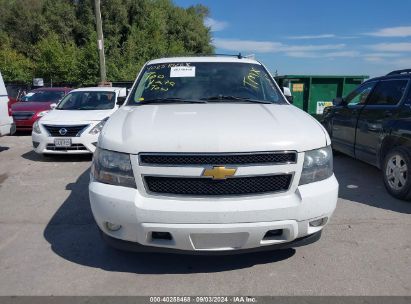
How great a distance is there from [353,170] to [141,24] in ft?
110

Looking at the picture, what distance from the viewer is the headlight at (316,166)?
2916 millimetres

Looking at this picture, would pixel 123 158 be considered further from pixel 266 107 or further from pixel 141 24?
pixel 141 24

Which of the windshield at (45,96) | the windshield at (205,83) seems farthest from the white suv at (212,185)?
the windshield at (45,96)

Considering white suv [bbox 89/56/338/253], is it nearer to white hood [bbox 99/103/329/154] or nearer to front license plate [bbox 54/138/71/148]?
white hood [bbox 99/103/329/154]

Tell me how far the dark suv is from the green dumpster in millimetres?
5131

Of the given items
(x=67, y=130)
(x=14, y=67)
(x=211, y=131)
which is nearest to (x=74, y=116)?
(x=67, y=130)

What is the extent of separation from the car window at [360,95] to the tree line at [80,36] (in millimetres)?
20529

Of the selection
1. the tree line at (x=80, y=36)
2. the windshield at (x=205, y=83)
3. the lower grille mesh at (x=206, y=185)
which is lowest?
the lower grille mesh at (x=206, y=185)

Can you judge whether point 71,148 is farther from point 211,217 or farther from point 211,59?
point 211,217

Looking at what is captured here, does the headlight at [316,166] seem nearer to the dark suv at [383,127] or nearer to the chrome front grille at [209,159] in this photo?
the chrome front grille at [209,159]

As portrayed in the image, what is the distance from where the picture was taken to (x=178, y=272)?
3.21 meters

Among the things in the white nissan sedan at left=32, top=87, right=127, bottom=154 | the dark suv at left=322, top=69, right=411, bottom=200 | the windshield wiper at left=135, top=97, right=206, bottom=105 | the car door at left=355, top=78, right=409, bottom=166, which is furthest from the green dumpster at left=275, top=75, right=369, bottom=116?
the windshield wiper at left=135, top=97, right=206, bottom=105

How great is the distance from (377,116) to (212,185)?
3.90 m

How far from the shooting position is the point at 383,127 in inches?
213
